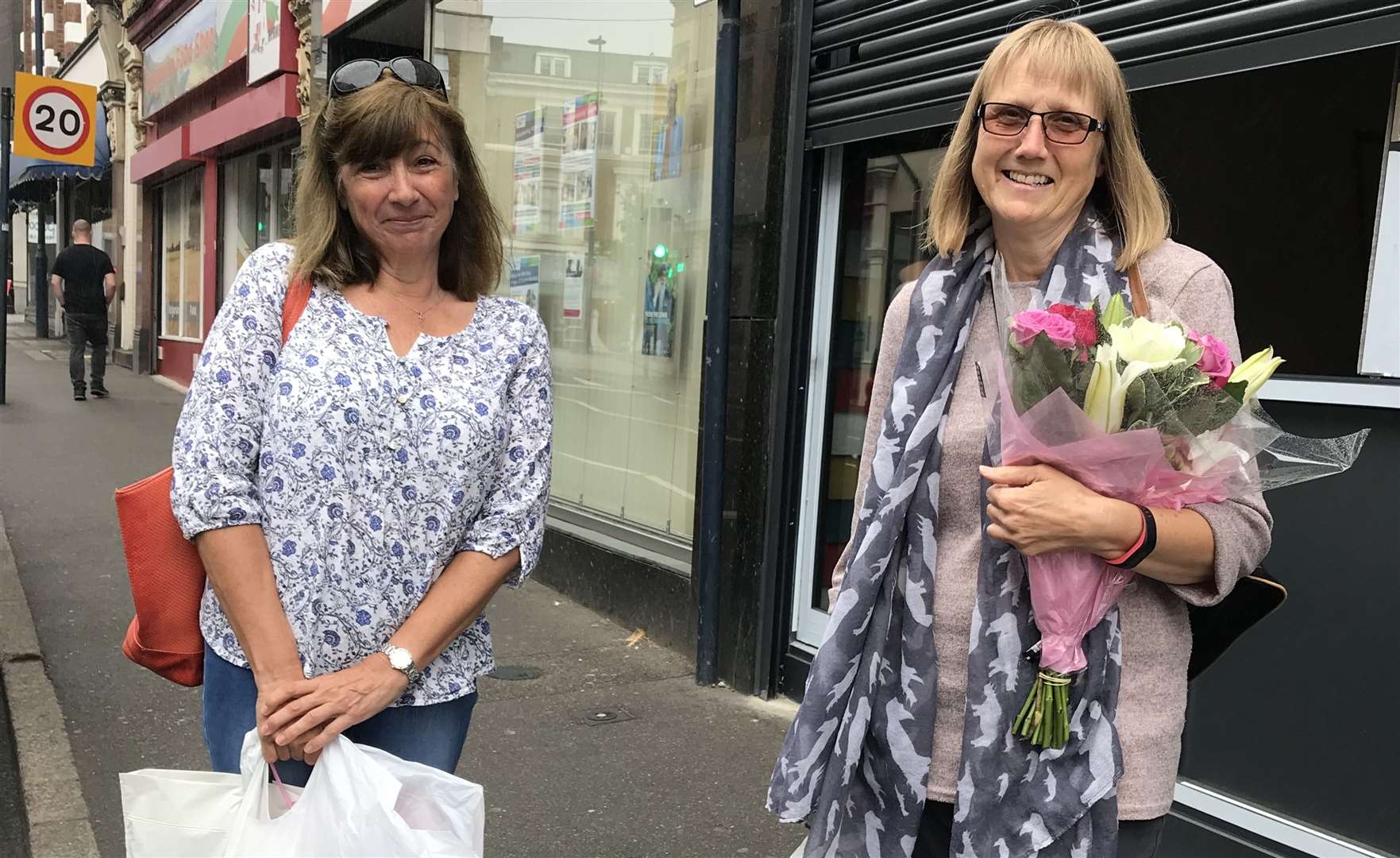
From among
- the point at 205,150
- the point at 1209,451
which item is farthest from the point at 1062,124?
the point at 205,150

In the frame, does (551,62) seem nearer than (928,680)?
No

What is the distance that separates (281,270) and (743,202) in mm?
3109

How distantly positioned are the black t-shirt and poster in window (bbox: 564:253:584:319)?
9.50 meters

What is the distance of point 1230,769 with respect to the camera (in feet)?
10.7

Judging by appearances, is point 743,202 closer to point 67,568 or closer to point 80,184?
point 67,568


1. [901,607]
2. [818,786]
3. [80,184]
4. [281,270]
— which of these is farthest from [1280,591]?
[80,184]

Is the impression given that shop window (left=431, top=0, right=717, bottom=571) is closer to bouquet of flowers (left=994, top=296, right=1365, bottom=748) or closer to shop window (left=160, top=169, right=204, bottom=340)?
bouquet of flowers (left=994, top=296, right=1365, bottom=748)

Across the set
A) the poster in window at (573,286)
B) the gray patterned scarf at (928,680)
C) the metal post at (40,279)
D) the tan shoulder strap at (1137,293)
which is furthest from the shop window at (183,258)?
the tan shoulder strap at (1137,293)

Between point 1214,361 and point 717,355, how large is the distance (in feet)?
11.4

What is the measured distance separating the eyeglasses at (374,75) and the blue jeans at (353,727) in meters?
0.97

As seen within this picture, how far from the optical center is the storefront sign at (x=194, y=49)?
44.5ft

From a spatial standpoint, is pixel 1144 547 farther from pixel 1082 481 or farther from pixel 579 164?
pixel 579 164

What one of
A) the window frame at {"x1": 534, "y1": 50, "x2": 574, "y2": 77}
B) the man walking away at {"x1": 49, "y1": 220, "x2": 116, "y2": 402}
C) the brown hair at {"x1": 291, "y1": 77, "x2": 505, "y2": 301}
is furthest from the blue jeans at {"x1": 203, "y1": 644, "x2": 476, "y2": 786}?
the man walking away at {"x1": 49, "y1": 220, "x2": 116, "y2": 402}

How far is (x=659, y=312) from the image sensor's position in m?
5.94
